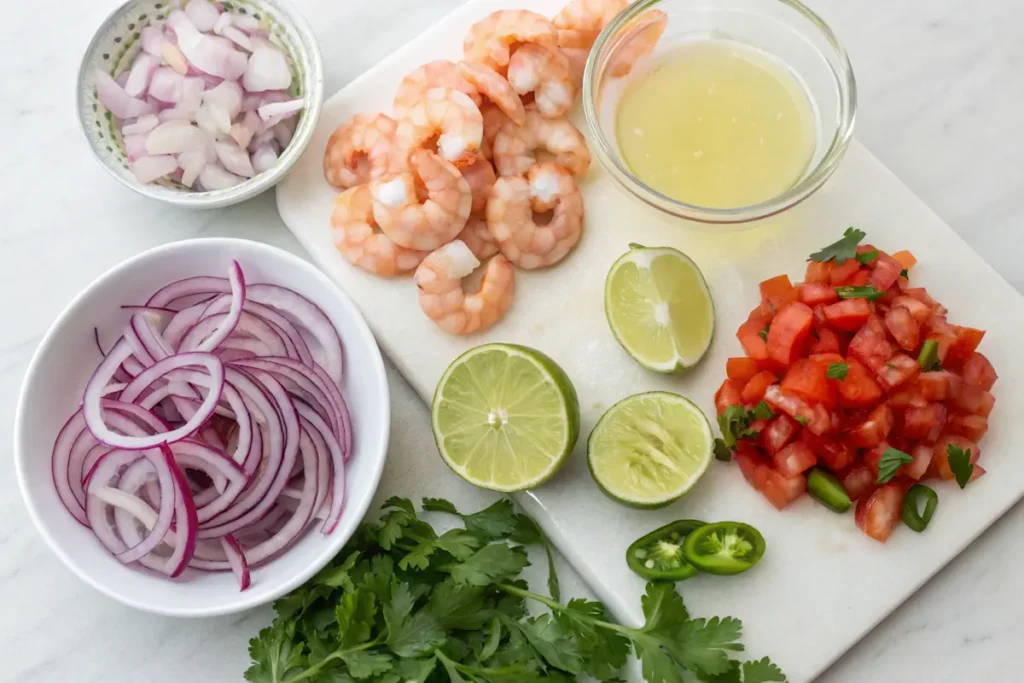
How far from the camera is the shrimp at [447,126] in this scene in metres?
2.09

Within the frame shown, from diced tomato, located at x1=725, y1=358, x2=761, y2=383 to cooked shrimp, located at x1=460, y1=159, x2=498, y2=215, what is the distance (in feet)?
2.24

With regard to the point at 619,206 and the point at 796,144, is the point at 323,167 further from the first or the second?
the point at 796,144

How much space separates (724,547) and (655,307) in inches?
21.8

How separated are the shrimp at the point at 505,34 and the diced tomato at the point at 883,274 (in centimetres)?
91

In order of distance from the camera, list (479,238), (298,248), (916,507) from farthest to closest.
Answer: (298,248) < (479,238) < (916,507)

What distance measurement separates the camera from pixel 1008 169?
8.00 feet

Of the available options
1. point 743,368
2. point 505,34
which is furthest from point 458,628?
point 505,34

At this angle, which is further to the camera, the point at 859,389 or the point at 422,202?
the point at 422,202

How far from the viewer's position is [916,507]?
82.6 inches

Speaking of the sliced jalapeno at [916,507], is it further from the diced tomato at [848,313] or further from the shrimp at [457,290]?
the shrimp at [457,290]

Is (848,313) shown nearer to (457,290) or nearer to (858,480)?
(858,480)

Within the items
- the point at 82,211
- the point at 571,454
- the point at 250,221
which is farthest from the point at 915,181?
the point at 82,211

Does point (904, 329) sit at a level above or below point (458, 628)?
above

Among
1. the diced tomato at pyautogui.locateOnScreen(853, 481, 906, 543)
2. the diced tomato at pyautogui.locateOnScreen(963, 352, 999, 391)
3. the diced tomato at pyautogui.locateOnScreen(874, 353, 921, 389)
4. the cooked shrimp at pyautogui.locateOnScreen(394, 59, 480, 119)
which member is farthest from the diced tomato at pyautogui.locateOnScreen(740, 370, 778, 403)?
the cooked shrimp at pyautogui.locateOnScreen(394, 59, 480, 119)
